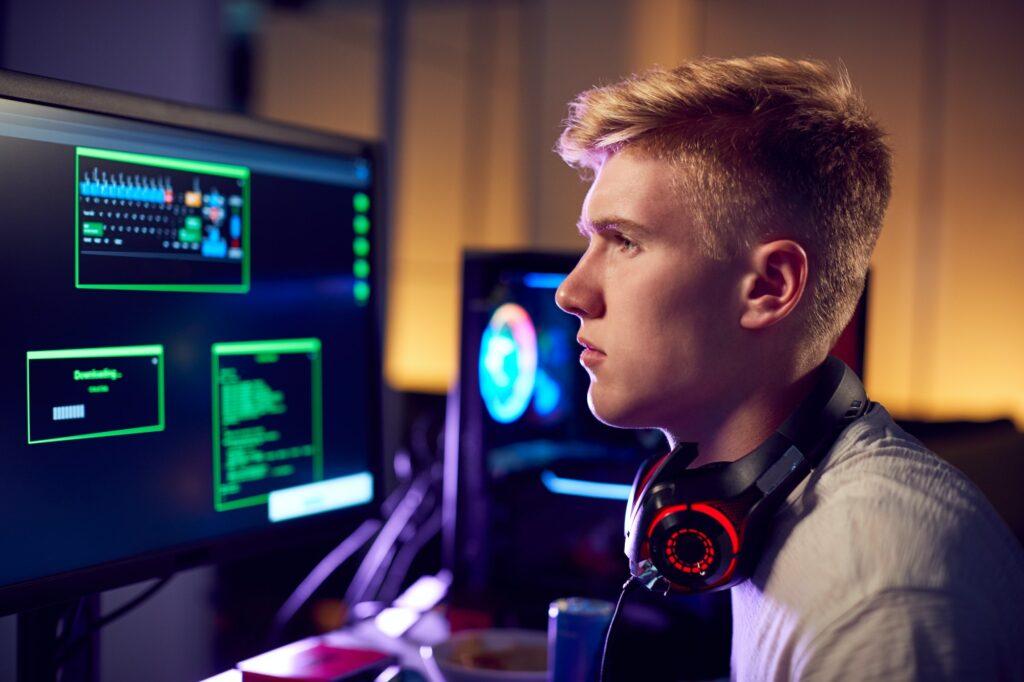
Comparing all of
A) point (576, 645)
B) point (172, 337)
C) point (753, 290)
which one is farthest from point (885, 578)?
point (172, 337)

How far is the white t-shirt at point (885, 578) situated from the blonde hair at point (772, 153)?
159 mm

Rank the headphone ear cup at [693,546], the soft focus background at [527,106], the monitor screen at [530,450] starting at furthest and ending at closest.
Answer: the soft focus background at [527,106], the monitor screen at [530,450], the headphone ear cup at [693,546]

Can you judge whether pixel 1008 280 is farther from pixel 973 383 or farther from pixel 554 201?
pixel 554 201

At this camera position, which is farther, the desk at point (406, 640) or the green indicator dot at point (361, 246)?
the green indicator dot at point (361, 246)

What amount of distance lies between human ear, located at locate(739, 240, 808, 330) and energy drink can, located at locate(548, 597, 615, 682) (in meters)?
0.38

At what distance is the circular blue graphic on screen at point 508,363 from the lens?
139 cm

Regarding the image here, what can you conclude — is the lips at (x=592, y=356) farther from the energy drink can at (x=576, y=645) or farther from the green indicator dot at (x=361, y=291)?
the green indicator dot at (x=361, y=291)

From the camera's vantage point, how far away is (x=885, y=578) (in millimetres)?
623

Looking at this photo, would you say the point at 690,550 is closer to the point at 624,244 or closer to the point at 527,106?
the point at 624,244

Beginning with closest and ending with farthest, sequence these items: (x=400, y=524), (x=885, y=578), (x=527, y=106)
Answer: (x=885, y=578)
(x=400, y=524)
(x=527, y=106)

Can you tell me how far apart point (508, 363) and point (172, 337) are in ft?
1.88

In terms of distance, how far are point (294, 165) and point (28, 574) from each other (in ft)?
1.68

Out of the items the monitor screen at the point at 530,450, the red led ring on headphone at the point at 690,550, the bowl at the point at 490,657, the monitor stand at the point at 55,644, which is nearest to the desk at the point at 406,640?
the bowl at the point at 490,657

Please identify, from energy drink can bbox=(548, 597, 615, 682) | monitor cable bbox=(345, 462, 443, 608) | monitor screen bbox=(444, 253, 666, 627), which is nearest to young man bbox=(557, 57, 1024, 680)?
energy drink can bbox=(548, 597, 615, 682)
